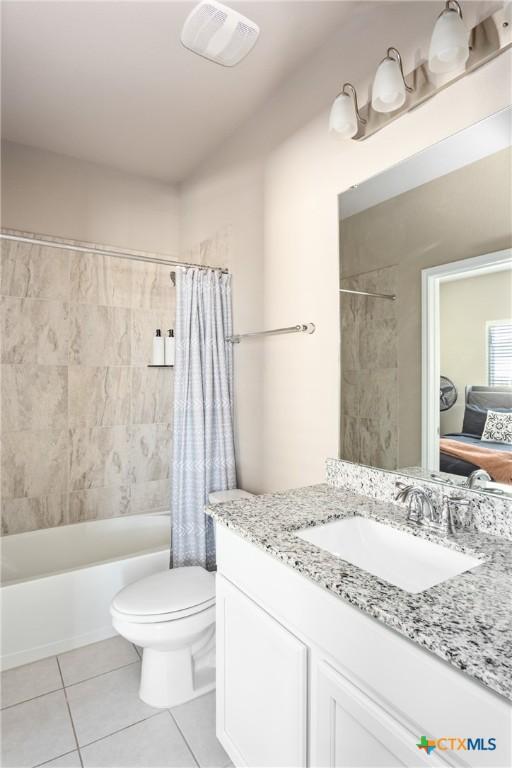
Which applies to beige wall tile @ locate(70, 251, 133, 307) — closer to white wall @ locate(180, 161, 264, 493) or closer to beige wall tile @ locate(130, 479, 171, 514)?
white wall @ locate(180, 161, 264, 493)

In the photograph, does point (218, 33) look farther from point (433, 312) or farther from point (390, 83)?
point (433, 312)

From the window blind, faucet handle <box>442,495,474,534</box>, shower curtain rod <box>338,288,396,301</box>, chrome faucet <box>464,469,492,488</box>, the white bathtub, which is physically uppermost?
shower curtain rod <box>338,288,396,301</box>

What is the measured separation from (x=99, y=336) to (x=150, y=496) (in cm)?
115

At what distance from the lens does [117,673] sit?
1861mm

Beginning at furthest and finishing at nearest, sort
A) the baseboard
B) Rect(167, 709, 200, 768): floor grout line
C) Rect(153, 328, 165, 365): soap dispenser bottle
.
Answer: Rect(153, 328, 165, 365): soap dispenser bottle → the baseboard → Rect(167, 709, 200, 768): floor grout line

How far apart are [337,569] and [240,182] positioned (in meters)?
2.10

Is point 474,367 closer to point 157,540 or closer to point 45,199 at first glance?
point 157,540

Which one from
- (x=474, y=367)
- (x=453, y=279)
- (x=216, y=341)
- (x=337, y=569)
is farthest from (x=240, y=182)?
(x=337, y=569)

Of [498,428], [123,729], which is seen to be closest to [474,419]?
[498,428]

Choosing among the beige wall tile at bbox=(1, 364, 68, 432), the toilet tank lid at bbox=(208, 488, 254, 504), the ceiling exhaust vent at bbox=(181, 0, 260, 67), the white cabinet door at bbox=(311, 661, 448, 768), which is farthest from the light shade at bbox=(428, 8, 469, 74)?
the beige wall tile at bbox=(1, 364, 68, 432)

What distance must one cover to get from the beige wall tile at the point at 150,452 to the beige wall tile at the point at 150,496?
0.13 feet

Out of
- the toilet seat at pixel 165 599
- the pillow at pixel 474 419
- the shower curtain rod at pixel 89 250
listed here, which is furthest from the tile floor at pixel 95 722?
the shower curtain rod at pixel 89 250

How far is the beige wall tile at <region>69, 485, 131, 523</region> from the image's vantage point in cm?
273

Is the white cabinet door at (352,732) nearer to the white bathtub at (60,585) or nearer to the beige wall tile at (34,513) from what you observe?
the white bathtub at (60,585)
